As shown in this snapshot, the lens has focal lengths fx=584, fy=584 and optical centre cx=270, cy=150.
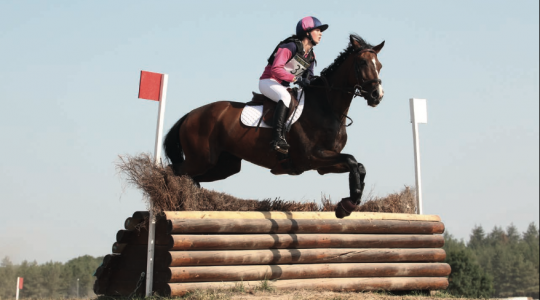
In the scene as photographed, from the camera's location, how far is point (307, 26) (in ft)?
21.4

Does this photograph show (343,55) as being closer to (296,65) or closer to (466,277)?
(296,65)

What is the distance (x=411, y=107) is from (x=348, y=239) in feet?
8.43

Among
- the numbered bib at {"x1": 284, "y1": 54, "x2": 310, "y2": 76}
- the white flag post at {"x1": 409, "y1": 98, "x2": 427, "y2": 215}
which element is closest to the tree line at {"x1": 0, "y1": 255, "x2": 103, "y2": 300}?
the numbered bib at {"x1": 284, "y1": 54, "x2": 310, "y2": 76}

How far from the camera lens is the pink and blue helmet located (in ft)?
21.4

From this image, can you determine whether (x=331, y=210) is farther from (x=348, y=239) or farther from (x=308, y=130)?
(x=308, y=130)

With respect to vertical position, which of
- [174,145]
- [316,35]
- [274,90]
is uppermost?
[316,35]

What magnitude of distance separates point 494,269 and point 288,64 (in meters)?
60.0

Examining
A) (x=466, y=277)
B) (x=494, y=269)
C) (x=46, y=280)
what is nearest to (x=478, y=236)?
(x=494, y=269)

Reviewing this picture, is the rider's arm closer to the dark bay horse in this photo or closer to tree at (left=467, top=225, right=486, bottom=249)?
the dark bay horse

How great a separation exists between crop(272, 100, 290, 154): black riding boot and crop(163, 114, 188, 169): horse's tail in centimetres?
135

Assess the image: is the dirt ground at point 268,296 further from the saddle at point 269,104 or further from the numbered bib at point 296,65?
the numbered bib at point 296,65

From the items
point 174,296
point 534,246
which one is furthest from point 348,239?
point 534,246

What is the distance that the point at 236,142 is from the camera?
6.48 metres

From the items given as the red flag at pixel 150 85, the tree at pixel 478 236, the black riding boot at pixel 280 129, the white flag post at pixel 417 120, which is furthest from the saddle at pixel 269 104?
the tree at pixel 478 236
